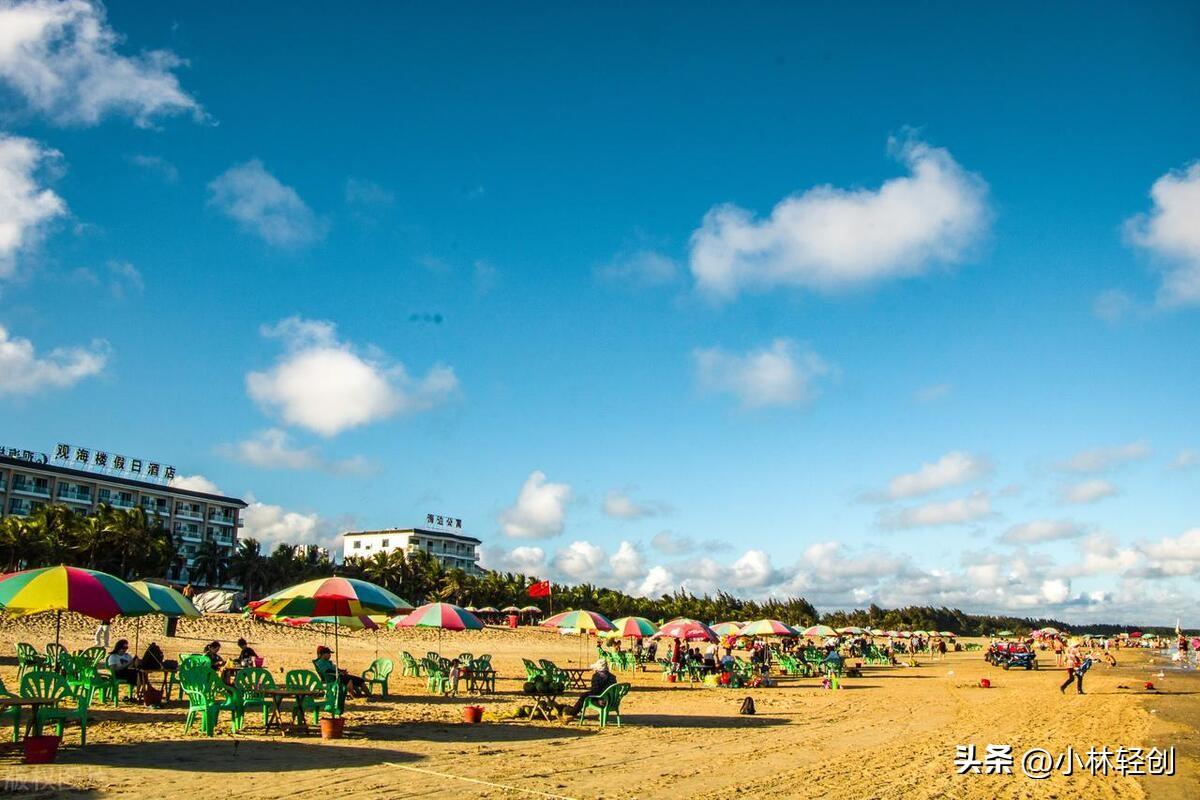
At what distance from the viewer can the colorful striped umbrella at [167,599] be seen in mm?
14891

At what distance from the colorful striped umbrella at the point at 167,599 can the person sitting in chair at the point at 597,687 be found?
7294 millimetres

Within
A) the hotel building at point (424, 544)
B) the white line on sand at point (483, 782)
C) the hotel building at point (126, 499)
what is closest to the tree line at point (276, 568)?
the hotel building at point (126, 499)

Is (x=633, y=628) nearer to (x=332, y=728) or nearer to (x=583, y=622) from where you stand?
(x=583, y=622)

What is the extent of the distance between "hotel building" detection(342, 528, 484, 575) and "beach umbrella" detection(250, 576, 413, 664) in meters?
102

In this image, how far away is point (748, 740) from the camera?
1368 centimetres

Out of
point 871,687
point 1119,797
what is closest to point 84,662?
point 1119,797

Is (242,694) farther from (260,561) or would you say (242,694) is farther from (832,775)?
(260,561)

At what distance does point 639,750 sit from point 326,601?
583 cm

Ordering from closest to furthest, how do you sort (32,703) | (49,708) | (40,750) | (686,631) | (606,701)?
1. (40,750)
2. (32,703)
3. (49,708)
4. (606,701)
5. (686,631)

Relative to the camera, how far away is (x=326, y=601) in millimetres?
14172

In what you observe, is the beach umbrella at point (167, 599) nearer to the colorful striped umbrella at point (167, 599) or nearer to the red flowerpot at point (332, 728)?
the colorful striped umbrella at point (167, 599)

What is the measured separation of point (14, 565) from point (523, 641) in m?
35.6

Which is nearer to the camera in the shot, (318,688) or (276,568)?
(318,688)

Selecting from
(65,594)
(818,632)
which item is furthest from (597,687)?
(818,632)
